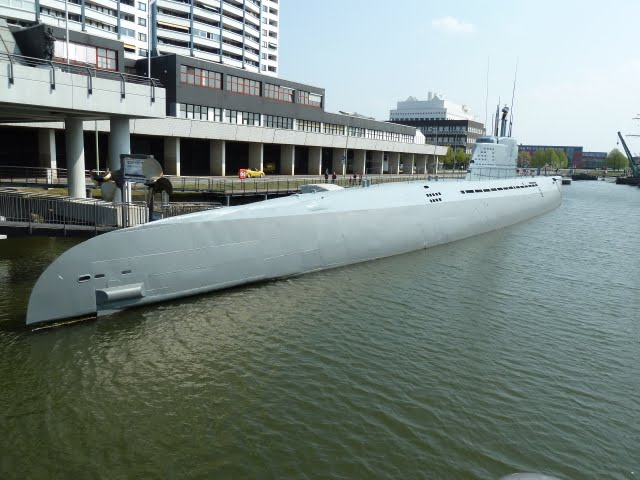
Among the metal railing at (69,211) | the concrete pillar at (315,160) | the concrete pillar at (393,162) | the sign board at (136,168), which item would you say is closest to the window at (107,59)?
the concrete pillar at (315,160)

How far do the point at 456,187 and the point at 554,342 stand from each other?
54.0 ft

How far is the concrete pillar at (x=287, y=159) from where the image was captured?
64.6 m

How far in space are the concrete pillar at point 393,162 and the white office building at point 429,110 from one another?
269 ft

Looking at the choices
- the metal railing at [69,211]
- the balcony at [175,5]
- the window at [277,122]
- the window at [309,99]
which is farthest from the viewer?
the balcony at [175,5]

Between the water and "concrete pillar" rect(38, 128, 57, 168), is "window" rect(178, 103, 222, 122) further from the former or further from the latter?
the water

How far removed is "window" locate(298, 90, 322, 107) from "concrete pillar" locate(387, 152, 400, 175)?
20758mm

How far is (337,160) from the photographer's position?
76.0 meters

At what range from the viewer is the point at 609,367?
11.6 meters

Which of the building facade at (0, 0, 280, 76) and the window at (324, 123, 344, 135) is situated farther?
the window at (324, 123, 344, 135)

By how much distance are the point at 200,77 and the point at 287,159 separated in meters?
15.6

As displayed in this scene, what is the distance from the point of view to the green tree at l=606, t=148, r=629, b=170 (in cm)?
18112

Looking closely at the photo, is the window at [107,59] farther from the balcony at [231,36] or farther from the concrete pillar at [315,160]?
the balcony at [231,36]

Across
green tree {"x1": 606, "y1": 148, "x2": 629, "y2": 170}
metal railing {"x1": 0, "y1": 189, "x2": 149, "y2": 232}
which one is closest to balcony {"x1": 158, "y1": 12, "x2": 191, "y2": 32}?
metal railing {"x1": 0, "y1": 189, "x2": 149, "y2": 232}

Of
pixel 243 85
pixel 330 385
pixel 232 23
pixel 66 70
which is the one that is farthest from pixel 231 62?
pixel 330 385
